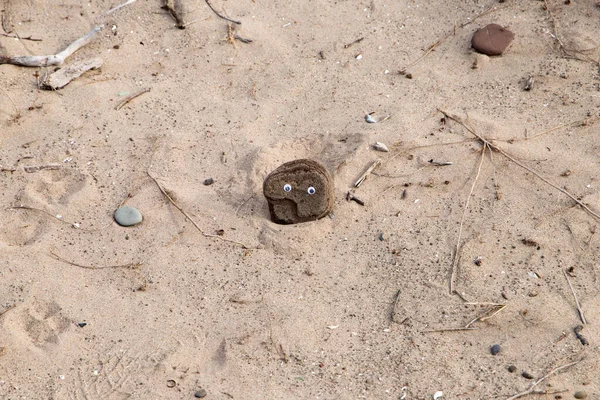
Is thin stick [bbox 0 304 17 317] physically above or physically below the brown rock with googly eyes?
below

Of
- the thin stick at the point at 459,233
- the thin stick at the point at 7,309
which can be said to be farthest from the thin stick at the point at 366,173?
the thin stick at the point at 7,309

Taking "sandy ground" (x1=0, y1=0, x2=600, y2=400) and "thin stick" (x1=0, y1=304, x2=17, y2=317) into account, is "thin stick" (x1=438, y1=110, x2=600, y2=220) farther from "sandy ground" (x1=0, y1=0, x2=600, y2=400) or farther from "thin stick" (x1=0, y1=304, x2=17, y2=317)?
"thin stick" (x1=0, y1=304, x2=17, y2=317)

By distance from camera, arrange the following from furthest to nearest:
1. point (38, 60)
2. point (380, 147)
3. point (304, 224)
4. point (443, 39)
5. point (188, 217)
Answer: point (443, 39) → point (38, 60) → point (380, 147) → point (188, 217) → point (304, 224)

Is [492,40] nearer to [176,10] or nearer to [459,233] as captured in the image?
[459,233]

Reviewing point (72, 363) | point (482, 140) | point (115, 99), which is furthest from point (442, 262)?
point (115, 99)

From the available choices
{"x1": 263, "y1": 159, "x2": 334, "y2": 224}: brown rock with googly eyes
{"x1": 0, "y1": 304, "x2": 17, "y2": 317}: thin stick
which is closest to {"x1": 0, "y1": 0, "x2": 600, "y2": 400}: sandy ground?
{"x1": 0, "y1": 304, "x2": 17, "y2": 317}: thin stick

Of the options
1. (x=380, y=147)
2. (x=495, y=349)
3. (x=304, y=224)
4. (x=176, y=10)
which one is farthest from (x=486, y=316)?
(x=176, y=10)
